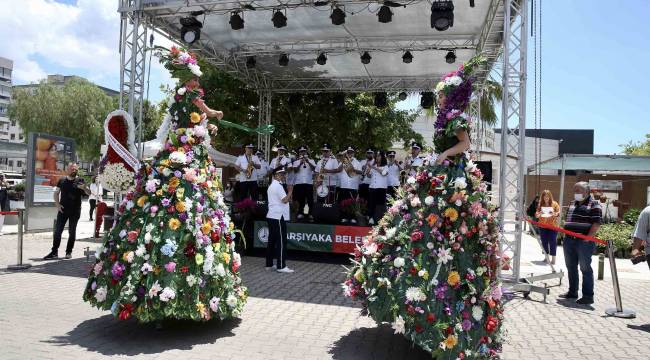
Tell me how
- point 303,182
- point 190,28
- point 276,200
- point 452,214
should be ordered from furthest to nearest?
point 303,182
point 190,28
point 276,200
point 452,214

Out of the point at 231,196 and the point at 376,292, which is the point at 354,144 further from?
the point at 376,292

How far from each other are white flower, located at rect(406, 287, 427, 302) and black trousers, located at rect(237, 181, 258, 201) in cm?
851

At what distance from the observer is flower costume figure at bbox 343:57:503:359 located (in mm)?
4262

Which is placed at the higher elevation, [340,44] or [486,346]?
[340,44]

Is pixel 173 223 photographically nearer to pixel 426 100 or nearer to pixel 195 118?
pixel 195 118

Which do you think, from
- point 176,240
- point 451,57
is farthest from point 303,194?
point 176,240

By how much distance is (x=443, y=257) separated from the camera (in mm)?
4398

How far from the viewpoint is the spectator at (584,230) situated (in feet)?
24.8

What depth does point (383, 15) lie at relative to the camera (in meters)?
9.99

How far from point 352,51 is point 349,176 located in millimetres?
3320

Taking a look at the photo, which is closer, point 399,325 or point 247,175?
point 399,325

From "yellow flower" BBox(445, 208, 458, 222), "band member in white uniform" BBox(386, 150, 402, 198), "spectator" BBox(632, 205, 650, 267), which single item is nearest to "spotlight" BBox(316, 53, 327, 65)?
"band member in white uniform" BBox(386, 150, 402, 198)

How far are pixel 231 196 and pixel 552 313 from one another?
346 inches

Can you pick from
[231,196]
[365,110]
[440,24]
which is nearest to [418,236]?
[440,24]
